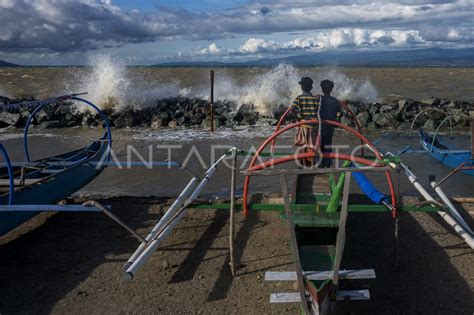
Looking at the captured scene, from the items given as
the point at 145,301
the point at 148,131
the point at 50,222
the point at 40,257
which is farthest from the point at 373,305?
the point at 148,131

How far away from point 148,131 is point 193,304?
13.6 metres

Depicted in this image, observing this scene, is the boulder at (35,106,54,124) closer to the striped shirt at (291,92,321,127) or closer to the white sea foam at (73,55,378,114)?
the white sea foam at (73,55,378,114)

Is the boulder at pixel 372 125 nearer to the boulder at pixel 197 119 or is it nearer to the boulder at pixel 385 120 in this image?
the boulder at pixel 385 120

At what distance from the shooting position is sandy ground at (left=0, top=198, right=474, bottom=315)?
463 centimetres

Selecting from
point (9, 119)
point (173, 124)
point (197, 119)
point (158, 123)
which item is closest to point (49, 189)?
point (173, 124)

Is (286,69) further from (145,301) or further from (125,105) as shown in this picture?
(145,301)

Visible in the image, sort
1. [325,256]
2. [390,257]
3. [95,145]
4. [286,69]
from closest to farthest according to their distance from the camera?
[325,256] → [390,257] → [95,145] → [286,69]

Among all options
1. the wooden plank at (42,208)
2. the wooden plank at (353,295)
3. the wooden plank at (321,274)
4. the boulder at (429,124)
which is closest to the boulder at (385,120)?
the boulder at (429,124)

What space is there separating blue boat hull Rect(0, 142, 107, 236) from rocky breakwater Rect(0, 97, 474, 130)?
10491mm

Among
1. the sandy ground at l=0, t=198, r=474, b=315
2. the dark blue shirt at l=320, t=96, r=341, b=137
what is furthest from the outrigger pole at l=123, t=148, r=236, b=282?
the dark blue shirt at l=320, t=96, r=341, b=137

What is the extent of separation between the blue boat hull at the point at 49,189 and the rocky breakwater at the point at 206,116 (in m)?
10.5

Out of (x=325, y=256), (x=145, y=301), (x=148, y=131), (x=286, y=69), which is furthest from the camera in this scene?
(x=286, y=69)

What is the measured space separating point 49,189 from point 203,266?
2.71 meters

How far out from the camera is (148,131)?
17656 mm
